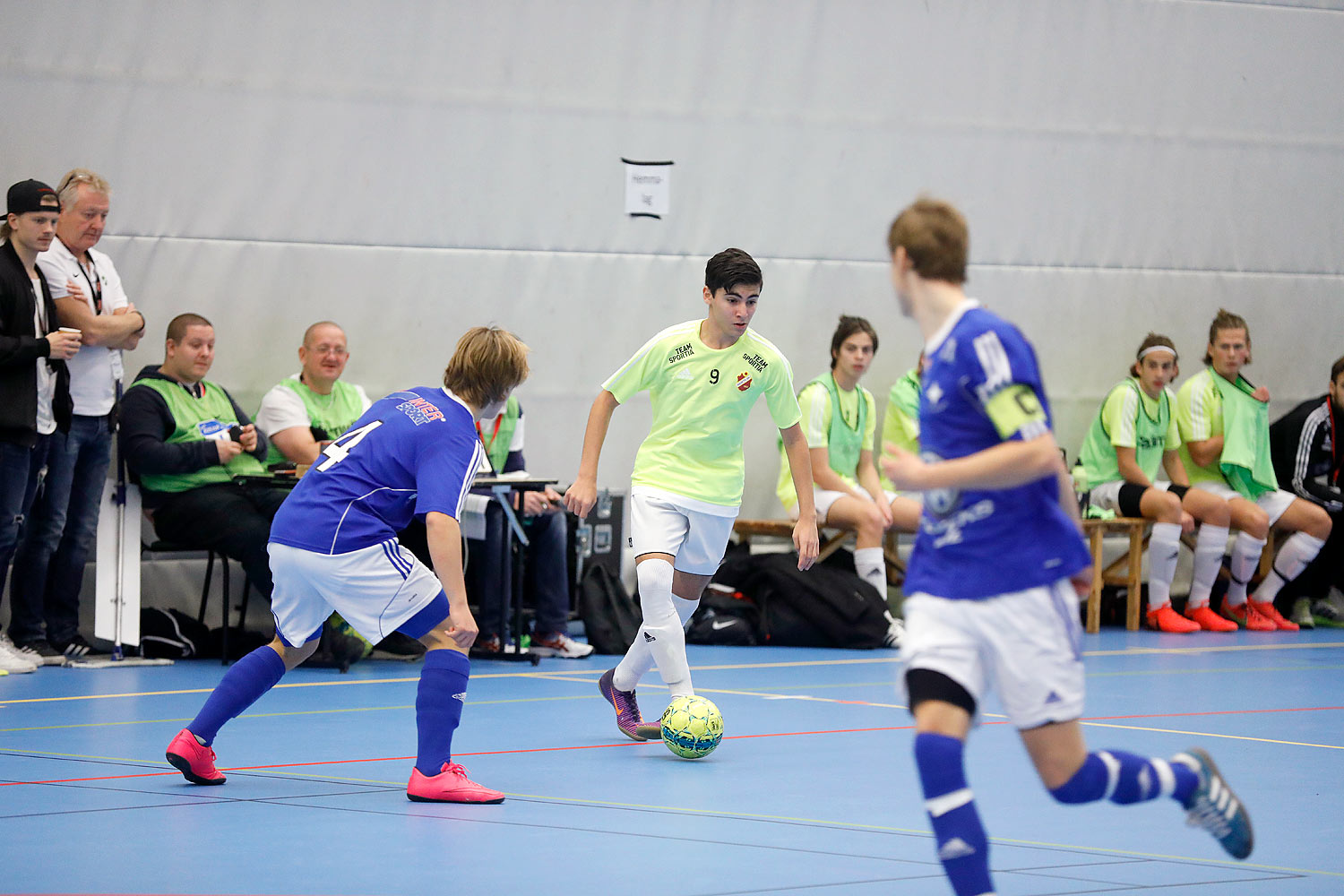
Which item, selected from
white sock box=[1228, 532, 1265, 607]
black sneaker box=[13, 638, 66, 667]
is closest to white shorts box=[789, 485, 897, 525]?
white sock box=[1228, 532, 1265, 607]

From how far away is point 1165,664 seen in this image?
29.7ft

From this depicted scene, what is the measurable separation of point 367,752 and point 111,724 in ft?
4.05

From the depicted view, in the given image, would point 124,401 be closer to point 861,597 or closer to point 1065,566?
point 861,597

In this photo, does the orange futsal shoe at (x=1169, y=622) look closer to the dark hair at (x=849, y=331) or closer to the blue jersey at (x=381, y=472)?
the dark hair at (x=849, y=331)

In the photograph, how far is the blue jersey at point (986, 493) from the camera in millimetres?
3240

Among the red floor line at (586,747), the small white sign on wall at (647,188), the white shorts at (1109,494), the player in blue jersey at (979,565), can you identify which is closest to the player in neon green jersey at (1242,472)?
the white shorts at (1109,494)

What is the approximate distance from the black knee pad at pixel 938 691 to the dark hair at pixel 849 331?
23.7ft

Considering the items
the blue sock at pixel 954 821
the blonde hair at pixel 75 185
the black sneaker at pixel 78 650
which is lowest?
the black sneaker at pixel 78 650

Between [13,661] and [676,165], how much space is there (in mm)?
5479

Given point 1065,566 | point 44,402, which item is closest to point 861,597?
point 44,402

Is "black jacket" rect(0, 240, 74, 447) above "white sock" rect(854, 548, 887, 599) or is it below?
above

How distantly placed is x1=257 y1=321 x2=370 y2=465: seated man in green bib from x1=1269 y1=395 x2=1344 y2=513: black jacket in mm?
6855

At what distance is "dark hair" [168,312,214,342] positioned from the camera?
339 inches

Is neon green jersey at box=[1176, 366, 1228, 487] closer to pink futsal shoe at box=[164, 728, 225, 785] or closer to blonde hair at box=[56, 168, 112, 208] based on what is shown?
blonde hair at box=[56, 168, 112, 208]
